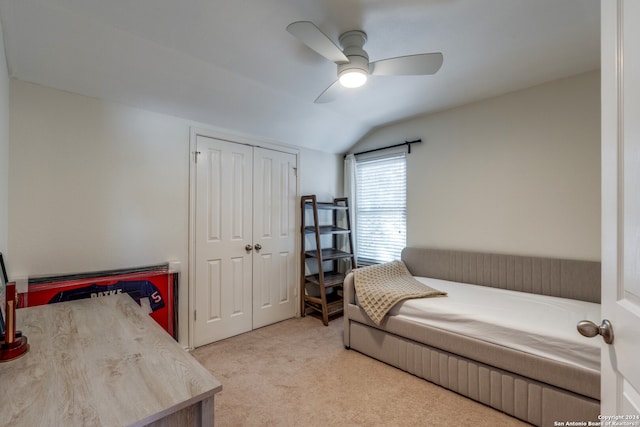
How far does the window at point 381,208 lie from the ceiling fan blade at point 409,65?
67.1 inches

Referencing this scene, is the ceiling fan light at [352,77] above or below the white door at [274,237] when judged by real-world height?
above

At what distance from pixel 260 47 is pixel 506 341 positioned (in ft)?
8.38

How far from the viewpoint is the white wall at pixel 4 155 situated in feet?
5.07

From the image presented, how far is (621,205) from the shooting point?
2.30ft

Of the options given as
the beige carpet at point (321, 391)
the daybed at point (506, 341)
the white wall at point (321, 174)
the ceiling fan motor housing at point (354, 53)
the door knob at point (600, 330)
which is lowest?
the beige carpet at point (321, 391)

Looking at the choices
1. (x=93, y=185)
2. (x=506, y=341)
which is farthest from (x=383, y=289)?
(x=93, y=185)

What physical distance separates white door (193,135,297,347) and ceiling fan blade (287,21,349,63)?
162cm

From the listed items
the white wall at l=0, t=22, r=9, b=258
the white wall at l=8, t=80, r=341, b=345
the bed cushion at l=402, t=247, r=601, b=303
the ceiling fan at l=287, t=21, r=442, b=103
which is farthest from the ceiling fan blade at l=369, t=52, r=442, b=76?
the white wall at l=0, t=22, r=9, b=258

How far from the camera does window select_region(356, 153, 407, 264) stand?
3469 millimetres

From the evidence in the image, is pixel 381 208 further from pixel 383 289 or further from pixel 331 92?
pixel 331 92

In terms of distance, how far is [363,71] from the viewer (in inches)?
68.3

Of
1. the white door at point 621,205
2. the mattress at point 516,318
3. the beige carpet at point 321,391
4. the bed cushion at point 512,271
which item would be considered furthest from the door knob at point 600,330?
the bed cushion at point 512,271

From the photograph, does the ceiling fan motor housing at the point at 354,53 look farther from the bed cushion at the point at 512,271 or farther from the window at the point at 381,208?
the bed cushion at the point at 512,271

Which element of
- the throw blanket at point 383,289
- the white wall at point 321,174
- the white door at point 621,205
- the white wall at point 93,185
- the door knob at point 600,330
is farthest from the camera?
the white wall at point 321,174
